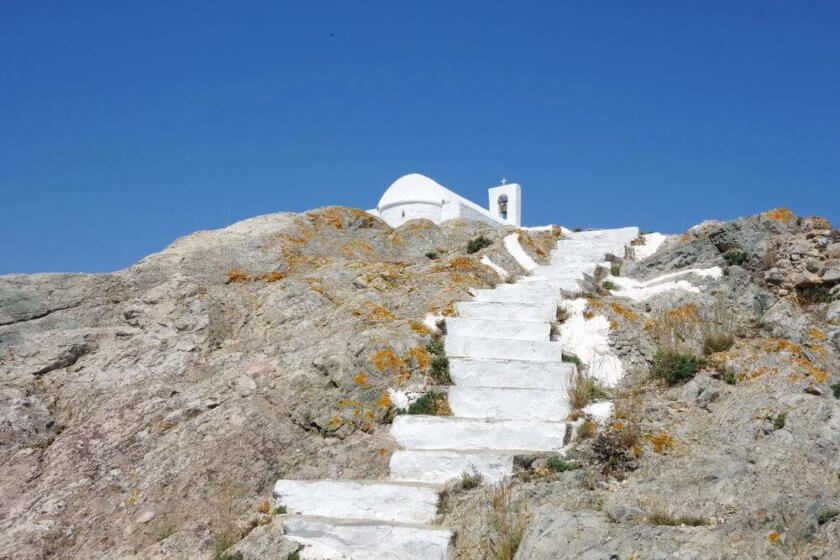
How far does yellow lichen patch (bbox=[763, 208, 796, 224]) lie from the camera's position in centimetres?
1397

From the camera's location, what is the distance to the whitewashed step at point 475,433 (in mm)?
8914

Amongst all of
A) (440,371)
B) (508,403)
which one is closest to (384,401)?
(440,371)

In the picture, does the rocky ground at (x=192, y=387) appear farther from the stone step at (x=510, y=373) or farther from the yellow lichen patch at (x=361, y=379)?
the stone step at (x=510, y=373)

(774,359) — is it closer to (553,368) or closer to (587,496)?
(553,368)

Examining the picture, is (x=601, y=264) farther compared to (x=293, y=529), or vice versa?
(x=601, y=264)

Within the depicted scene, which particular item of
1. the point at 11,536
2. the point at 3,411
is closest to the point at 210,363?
the point at 3,411

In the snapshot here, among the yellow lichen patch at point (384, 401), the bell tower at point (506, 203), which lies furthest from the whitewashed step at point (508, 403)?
the bell tower at point (506, 203)

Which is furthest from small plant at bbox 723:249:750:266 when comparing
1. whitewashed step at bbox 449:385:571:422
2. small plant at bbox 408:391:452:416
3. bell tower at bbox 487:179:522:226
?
bell tower at bbox 487:179:522:226

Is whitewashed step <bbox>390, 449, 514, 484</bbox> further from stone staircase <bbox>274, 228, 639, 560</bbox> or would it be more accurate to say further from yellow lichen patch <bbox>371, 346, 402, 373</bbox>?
yellow lichen patch <bbox>371, 346, 402, 373</bbox>

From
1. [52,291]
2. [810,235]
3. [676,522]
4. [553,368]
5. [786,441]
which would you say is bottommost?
[676,522]

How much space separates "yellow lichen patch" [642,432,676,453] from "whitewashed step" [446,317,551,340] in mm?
3336

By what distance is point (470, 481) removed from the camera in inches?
A: 322

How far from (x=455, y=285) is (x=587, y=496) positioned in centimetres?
669

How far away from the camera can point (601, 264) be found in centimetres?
1573
